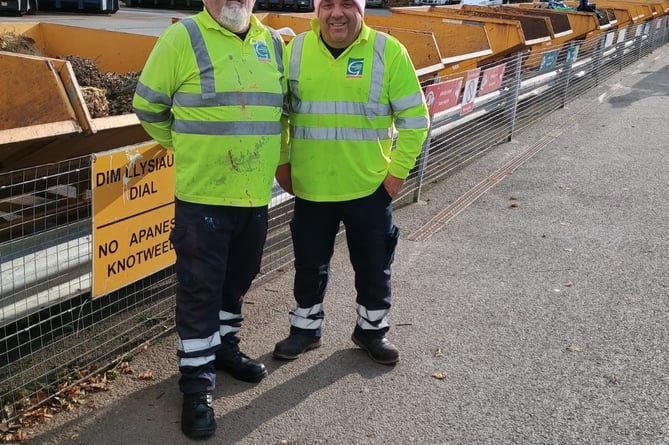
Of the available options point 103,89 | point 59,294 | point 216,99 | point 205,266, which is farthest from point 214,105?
point 103,89

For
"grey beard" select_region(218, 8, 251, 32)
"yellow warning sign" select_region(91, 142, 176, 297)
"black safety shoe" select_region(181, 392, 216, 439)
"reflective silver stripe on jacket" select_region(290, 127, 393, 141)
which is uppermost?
"grey beard" select_region(218, 8, 251, 32)

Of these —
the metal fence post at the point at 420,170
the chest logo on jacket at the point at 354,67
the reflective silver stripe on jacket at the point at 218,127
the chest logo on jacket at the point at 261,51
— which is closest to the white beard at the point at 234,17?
the chest logo on jacket at the point at 261,51

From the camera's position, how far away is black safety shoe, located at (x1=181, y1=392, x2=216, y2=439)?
123 inches

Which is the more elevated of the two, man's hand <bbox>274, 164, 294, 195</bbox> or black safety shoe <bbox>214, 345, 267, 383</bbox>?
man's hand <bbox>274, 164, 294, 195</bbox>

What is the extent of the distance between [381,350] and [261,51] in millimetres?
1790

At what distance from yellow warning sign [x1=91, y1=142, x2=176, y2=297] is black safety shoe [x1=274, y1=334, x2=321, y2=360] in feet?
2.67

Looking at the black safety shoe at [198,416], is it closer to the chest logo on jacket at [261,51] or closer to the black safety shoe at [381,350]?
the black safety shoe at [381,350]

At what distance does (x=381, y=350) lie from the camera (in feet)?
12.6

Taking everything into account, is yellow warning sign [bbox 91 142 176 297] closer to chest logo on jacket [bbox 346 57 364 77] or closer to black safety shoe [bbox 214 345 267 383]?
black safety shoe [bbox 214 345 267 383]

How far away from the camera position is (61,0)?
24219 millimetres

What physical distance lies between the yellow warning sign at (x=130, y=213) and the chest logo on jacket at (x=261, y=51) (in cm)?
83

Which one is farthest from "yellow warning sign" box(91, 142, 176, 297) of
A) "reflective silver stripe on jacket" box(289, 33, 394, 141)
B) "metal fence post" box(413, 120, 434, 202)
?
"metal fence post" box(413, 120, 434, 202)

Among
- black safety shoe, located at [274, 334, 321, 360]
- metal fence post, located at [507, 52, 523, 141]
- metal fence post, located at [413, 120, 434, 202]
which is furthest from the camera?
metal fence post, located at [507, 52, 523, 141]

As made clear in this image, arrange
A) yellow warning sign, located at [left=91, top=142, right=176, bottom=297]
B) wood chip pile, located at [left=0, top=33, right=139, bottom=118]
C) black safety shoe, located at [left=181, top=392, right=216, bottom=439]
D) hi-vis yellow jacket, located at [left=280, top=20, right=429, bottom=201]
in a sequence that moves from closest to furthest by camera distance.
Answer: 1. black safety shoe, located at [left=181, top=392, right=216, bottom=439]
2. yellow warning sign, located at [left=91, top=142, right=176, bottom=297]
3. hi-vis yellow jacket, located at [left=280, top=20, right=429, bottom=201]
4. wood chip pile, located at [left=0, top=33, right=139, bottom=118]
